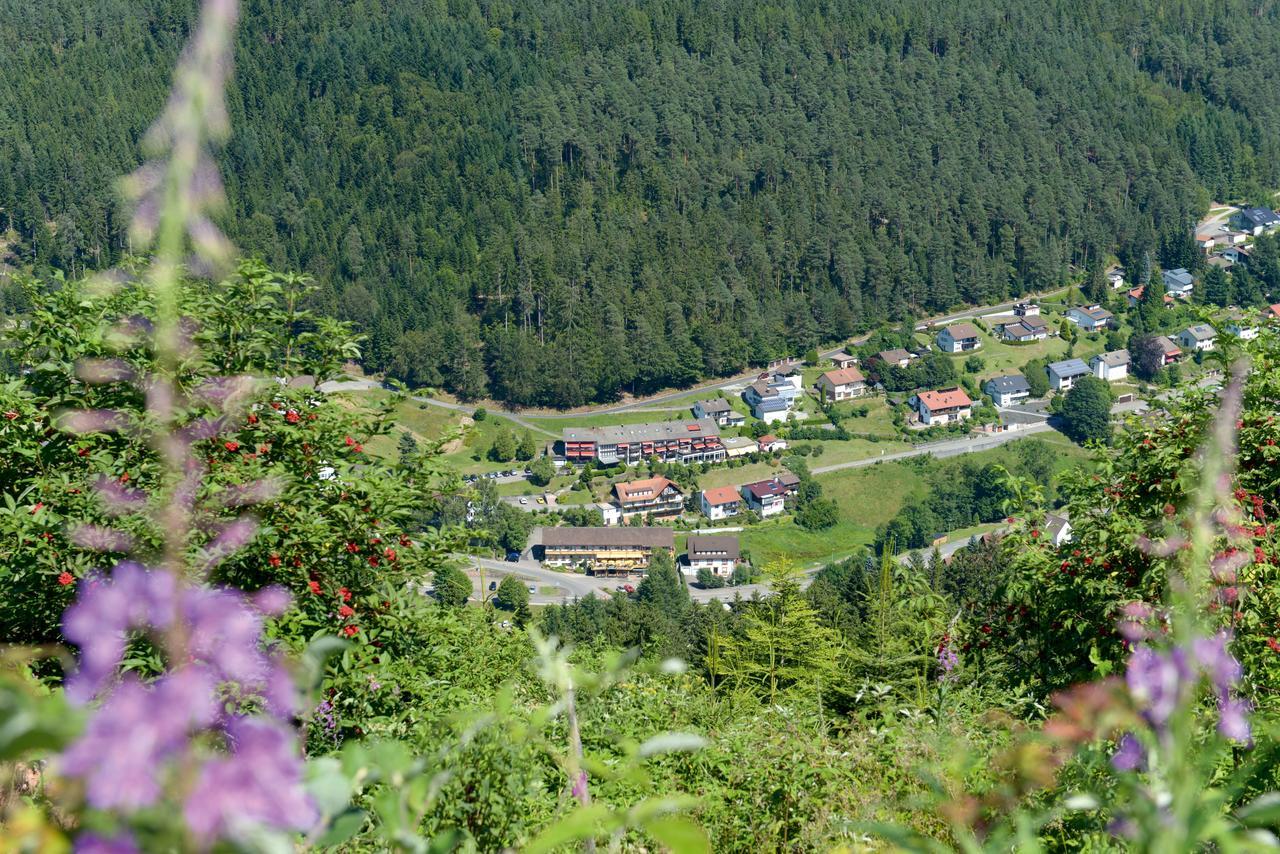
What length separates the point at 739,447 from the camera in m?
70.0

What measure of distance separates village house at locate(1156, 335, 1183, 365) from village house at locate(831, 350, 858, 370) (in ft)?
69.9

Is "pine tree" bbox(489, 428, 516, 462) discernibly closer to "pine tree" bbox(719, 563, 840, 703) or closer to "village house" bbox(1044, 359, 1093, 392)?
"village house" bbox(1044, 359, 1093, 392)

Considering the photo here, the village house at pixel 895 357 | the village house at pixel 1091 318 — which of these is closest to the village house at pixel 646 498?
the village house at pixel 895 357

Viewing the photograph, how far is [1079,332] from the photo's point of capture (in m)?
85.6

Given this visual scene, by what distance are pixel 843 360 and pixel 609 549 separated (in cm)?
2938

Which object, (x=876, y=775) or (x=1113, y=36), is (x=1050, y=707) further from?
(x=1113, y=36)

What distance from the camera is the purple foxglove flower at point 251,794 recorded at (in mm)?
1091

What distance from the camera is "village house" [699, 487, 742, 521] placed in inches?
2552

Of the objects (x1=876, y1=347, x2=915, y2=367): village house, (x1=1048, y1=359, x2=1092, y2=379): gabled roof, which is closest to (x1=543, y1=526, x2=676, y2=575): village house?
(x1=876, y1=347, x2=915, y2=367): village house

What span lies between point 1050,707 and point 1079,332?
86.1 metres

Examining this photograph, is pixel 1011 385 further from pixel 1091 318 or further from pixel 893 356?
pixel 1091 318

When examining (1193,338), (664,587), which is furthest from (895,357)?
(664,587)

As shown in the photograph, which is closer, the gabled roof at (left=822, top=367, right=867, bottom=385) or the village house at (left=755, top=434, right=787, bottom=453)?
the village house at (left=755, top=434, right=787, bottom=453)

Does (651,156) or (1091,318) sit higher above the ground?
(651,156)
